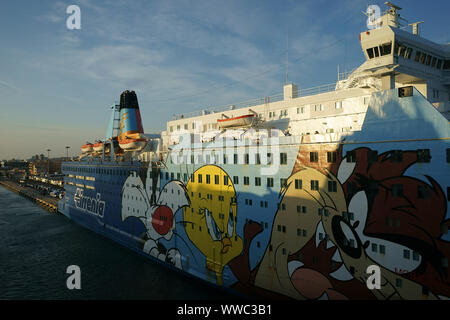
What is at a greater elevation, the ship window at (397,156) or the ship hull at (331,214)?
the ship window at (397,156)

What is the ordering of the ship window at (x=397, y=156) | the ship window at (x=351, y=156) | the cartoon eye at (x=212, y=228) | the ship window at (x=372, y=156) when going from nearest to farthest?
the ship window at (x=397, y=156) → the ship window at (x=372, y=156) → the ship window at (x=351, y=156) → the cartoon eye at (x=212, y=228)

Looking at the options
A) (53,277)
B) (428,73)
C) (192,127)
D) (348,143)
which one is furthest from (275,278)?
(53,277)

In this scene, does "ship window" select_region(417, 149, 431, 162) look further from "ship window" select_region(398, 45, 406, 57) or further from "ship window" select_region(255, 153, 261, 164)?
"ship window" select_region(255, 153, 261, 164)

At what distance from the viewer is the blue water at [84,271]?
604 inches

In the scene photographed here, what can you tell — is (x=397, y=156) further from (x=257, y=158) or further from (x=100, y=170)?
(x=100, y=170)

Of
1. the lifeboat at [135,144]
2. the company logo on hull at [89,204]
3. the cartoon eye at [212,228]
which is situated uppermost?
the lifeboat at [135,144]

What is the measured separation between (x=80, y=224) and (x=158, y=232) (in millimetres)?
18186

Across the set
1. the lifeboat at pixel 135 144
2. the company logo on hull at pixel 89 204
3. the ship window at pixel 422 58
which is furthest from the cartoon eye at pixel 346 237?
the company logo on hull at pixel 89 204

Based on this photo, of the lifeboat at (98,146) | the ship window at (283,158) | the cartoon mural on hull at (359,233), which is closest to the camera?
the cartoon mural on hull at (359,233)

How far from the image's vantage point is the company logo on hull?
26391 mm

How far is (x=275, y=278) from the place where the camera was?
39.6ft

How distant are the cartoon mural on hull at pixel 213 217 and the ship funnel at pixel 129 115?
15479 mm

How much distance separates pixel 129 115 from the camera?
29031 mm

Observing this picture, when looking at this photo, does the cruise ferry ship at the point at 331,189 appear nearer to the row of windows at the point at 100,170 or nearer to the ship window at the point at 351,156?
the ship window at the point at 351,156
